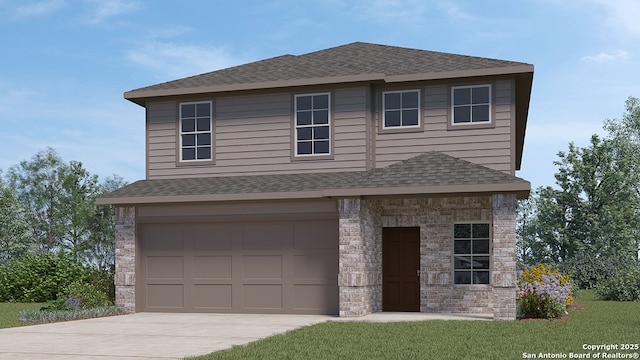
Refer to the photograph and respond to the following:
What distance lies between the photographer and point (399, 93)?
20.0 m

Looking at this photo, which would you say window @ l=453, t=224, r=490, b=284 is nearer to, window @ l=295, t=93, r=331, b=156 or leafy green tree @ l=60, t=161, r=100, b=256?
window @ l=295, t=93, r=331, b=156

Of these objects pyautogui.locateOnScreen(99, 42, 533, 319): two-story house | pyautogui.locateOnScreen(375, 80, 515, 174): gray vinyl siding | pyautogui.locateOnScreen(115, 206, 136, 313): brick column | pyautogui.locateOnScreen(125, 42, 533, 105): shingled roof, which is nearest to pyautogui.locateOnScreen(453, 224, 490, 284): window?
pyautogui.locateOnScreen(99, 42, 533, 319): two-story house

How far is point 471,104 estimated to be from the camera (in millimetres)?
19375

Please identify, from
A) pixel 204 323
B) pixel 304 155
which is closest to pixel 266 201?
pixel 304 155

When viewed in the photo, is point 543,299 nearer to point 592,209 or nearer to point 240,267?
point 240,267

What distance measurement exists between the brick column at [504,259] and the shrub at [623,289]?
10.4m

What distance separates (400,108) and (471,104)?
1.82m

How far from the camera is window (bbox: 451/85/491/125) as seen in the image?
1922 cm

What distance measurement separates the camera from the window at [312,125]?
792 inches

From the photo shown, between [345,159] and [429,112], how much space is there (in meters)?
2.46

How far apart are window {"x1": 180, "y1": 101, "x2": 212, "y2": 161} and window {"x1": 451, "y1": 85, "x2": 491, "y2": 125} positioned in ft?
22.0

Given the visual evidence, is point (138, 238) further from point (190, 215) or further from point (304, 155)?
point (304, 155)

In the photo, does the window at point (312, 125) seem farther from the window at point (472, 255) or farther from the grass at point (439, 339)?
the grass at point (439, 339)

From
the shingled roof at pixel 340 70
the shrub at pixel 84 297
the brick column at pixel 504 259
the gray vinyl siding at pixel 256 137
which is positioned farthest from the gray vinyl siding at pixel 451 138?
the shrub at pixel 84 297
